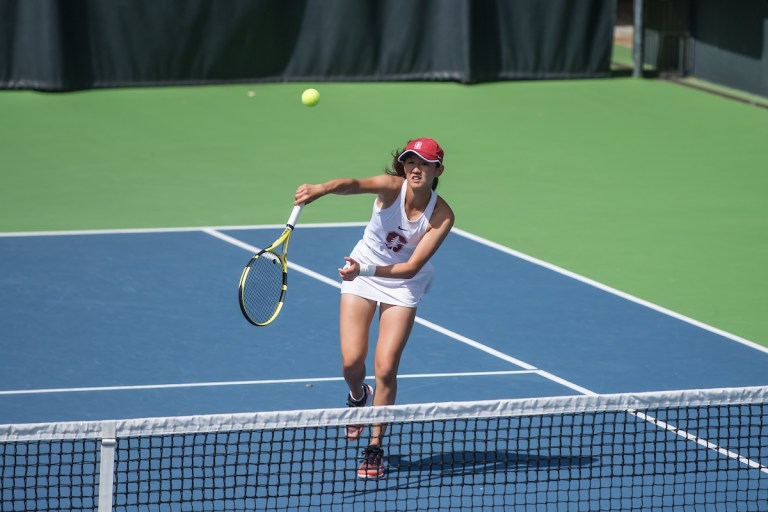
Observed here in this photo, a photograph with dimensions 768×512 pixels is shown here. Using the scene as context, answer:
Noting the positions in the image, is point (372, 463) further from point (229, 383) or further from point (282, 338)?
point (282, 338)

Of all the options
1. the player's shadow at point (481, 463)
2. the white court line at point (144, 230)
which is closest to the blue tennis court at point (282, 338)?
the white court line at point (144, 230)

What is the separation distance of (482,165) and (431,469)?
8943 millimetres

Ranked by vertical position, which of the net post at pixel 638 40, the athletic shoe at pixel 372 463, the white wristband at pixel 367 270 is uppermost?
the white wristband at pixel 367 270

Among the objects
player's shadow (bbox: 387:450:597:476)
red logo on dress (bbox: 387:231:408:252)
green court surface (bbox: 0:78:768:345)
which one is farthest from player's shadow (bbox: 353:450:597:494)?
green court surface (bbox: 0:78:768:345)

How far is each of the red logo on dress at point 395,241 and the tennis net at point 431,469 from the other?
1.04 metres

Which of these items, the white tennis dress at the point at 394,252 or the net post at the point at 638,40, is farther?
the net post at the point at 638,40

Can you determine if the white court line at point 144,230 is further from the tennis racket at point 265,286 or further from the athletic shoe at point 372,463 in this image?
the athletic shoe at point 372,463

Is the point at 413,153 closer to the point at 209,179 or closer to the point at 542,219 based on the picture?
the point at 542,219

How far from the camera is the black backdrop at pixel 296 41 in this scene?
61.4ft

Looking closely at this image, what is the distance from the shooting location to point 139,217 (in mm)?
13539

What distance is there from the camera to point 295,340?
10.0 m

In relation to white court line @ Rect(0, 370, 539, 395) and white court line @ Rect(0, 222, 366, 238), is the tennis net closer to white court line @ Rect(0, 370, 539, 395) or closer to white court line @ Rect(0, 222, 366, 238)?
white court line @ Rect(0, 370, 539, 395)

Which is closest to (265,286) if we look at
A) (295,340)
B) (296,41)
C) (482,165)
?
(295,340)

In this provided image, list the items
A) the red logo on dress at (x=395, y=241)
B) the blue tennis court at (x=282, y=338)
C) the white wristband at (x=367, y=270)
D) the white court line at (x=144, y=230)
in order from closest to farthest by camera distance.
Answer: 1. the white wristband at (x=367, y=270)
2. the red logo on dress at (x=395, y=241)
3. the blue tennis court at (x=282, y=338)
4. the white court line at (x=144, y=230)
